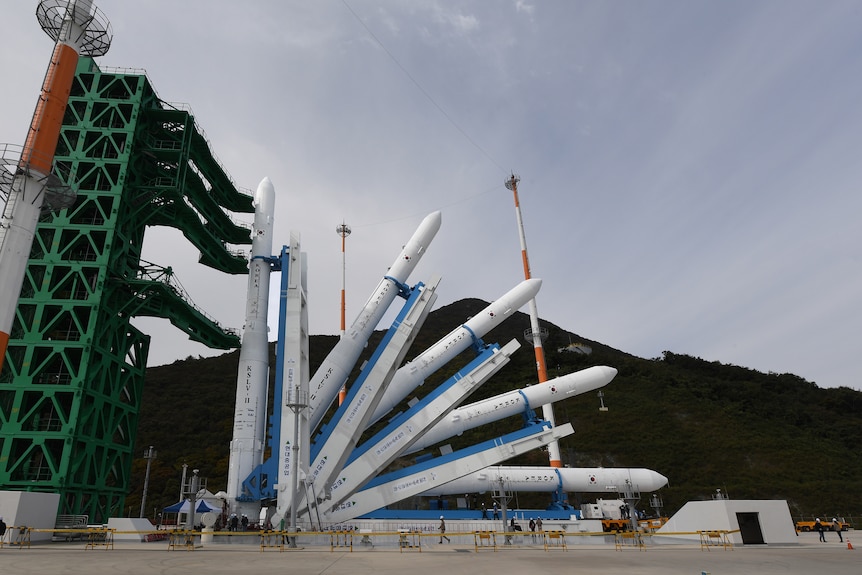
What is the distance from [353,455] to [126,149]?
726 inches

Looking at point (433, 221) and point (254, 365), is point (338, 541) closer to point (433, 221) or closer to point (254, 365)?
point (254, 365)

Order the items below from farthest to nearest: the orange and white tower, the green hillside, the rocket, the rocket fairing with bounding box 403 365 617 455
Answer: the green hillside, the rocket fairing with bounding box 403 365 617 455, the rocket, the orange and white tower

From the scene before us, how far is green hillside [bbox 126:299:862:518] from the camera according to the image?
145 feet

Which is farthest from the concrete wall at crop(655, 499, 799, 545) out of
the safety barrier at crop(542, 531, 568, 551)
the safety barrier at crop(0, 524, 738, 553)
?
the safety barrier at crop(542, 531, 568, 551)

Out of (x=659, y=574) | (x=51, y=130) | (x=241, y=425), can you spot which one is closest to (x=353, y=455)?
(x=241, y=425)

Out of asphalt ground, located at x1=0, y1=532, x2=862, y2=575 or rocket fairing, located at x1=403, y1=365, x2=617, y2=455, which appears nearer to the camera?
asphalt ground, located at x1=0, y1=532, x2=862, y2=575

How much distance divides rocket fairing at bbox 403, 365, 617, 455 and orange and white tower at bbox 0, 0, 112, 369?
53.4 feet

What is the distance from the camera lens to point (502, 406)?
24625 mm

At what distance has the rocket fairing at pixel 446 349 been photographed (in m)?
23.5

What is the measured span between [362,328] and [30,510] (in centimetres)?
1330

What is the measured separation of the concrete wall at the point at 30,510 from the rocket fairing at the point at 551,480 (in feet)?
49.8

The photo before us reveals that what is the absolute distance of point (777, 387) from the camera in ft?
223

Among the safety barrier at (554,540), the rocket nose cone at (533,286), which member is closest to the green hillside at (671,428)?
the safety barrier at (554,540)

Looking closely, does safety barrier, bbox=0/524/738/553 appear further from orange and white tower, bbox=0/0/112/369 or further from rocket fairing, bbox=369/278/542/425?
orange and white tower, bbox=0/0/112/369
